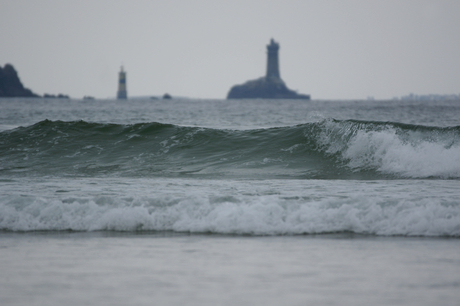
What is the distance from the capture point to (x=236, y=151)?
500 inches

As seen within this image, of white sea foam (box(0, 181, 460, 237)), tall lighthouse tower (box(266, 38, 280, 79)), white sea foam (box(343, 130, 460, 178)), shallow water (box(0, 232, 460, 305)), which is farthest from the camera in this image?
tall lighthouse tower (box(266, 38, 280, 79))

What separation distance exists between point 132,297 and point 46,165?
8857 millimetres

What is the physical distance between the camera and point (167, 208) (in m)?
6.33

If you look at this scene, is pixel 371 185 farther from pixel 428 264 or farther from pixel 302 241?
pixel 428 264

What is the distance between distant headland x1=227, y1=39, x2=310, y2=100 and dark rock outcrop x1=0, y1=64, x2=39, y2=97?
5443cm

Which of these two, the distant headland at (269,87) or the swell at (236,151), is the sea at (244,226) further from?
the distant headland at (269,87)

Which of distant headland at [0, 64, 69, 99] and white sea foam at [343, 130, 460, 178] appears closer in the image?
white sea foam at [343, 130, 460, 178]

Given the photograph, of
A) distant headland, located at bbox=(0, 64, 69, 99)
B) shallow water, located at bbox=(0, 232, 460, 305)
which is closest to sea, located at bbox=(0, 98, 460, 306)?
shallow water, located at bbox=(0, 232, 460, 305)

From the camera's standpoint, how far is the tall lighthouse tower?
13862cm

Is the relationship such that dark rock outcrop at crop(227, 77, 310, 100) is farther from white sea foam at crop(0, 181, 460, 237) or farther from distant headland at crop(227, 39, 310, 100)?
white sea foam at crop(0, 181, 460, 237)

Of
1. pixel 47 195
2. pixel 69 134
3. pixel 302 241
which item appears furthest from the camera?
pixel 69 134

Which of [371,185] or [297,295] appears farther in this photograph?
[371,185]

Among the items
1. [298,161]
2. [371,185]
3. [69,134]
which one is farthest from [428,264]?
[69,134]

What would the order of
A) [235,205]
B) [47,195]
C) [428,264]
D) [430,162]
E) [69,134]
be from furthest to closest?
[69,134] → [430,162] → [47,195] → [235,205] → [428,264]
